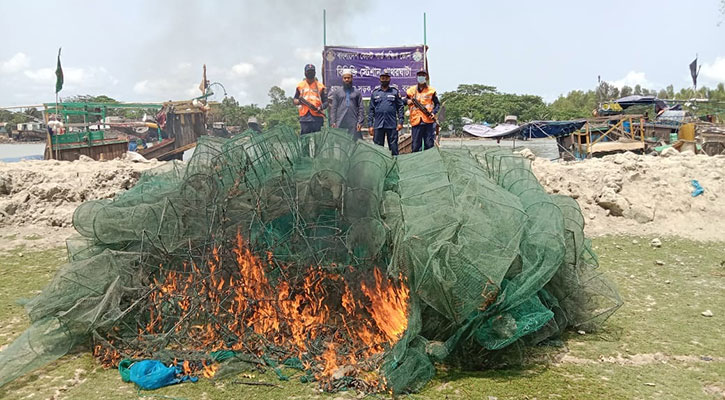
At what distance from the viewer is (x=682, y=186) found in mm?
11688

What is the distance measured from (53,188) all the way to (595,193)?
11.4 metres

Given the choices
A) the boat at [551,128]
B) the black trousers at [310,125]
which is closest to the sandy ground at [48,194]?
the black trousers at [310,125]

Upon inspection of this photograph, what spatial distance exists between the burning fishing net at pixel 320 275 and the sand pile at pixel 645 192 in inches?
227

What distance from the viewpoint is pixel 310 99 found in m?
9.38

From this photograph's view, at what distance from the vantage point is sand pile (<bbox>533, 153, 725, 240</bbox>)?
419 inches

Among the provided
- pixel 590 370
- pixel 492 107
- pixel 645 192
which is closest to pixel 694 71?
pixel 492 107

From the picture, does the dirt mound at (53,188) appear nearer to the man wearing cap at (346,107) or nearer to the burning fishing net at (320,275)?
the man wearing cap at (346,107)

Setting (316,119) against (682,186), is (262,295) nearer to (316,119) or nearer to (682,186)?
(316,119)

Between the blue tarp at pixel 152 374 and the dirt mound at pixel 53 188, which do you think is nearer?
the blue tarp at pixel 152 374

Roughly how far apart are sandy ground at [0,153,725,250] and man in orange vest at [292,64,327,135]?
490 cm

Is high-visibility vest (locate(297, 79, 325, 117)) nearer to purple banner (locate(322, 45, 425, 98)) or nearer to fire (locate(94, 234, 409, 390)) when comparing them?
purple banner (locate(322, 45, 425, 98))

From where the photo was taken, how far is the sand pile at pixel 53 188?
10.8 m

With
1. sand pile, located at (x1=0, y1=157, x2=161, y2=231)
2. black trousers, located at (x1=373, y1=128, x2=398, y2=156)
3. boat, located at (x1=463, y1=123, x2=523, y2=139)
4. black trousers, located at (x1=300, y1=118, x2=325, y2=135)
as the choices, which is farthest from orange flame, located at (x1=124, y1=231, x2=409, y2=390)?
boat, located at (x1=463, y1=123, x2=523, y2=139)

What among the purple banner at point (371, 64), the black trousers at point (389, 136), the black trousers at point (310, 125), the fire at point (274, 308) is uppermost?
the purple banner at point (371, 64)
